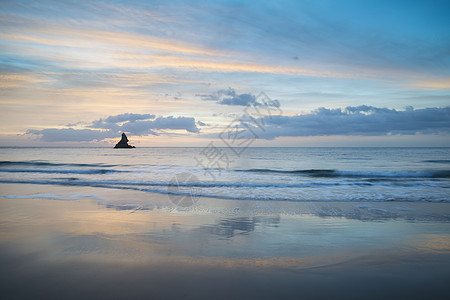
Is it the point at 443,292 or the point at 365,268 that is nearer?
the point at 443,292

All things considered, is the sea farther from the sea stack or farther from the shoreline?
the sea stack

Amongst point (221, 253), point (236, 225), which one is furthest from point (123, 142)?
point (221, 253)

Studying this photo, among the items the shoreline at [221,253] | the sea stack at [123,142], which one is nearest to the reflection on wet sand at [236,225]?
the shoreline at [221,253]

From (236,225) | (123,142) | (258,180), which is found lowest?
(258,180)

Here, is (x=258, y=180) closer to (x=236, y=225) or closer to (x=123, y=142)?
(x=236, y=225)

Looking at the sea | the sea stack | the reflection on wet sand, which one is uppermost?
the sea stack

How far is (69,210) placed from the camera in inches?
298

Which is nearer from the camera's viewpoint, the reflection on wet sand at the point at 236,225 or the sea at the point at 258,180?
the reflection on wet sand at the point at 236,225

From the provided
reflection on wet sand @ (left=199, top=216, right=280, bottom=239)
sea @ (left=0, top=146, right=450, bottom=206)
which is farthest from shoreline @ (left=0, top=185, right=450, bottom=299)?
sea @ (left=0, top=146, right=450, bottom=206)

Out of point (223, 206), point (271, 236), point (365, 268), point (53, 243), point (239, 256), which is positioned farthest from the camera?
point (223, 206)

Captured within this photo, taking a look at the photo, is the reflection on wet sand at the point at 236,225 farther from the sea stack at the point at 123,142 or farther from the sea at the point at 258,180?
the sea stack at the point at 123,142

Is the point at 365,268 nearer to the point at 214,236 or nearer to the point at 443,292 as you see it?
the point at 443,292

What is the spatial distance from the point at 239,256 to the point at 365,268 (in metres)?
1.88

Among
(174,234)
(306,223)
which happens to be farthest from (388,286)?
(174,234)
